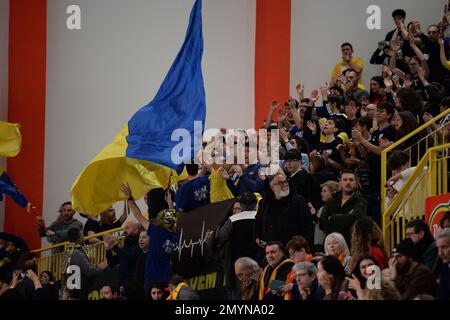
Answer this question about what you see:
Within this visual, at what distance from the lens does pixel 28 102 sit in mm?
20156

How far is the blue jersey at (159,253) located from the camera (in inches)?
496

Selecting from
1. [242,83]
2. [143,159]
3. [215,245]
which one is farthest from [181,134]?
[242,83]

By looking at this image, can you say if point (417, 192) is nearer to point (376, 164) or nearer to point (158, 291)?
point (376, 164)

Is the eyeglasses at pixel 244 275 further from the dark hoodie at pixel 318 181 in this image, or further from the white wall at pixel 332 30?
the white wall at pixel 332 30

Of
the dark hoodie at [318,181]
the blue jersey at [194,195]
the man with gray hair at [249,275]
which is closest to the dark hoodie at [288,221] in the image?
the man with gray hair at [249,275]

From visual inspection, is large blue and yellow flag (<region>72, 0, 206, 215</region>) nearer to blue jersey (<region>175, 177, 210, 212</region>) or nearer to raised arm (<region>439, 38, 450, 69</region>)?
blue jersey (<region>175, 177, 210, 212</region>)

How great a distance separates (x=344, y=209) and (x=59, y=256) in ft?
23.7

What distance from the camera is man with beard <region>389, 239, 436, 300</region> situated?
8.44 meters

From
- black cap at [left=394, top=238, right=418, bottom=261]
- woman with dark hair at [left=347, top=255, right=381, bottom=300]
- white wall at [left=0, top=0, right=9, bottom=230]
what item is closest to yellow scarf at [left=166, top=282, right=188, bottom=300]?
woman with dark hair at [left=347, top=255, right=381, bottom=300]

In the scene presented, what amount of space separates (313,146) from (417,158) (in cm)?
279

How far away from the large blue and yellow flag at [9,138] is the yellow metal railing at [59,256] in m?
1.68

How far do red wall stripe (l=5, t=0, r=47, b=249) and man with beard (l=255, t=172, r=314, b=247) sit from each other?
29.3 ft

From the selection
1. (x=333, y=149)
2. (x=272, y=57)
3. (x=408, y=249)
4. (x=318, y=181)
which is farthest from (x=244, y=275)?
(x=272, y=57)
